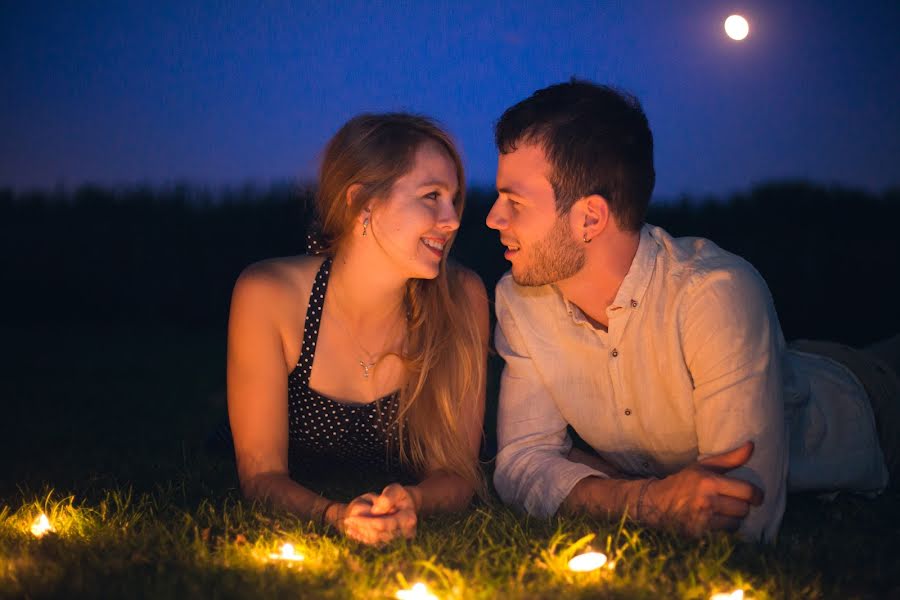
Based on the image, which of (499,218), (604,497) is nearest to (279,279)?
(499,218)

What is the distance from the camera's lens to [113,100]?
8492 mm

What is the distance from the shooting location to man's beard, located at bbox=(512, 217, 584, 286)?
12.2ft

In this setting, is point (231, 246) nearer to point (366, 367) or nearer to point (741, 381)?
point (366, 367)

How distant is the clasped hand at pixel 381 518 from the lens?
302cm

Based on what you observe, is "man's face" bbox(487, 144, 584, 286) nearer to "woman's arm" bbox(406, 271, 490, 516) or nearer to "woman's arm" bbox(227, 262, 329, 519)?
"woman's arm" bbox(406, 271, 490, 516)

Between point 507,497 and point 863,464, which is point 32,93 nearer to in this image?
point 507,497

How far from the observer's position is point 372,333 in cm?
424

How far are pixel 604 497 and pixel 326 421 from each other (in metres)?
1.42

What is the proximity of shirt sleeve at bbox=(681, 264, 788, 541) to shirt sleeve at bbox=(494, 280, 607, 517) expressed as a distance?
0.55 m

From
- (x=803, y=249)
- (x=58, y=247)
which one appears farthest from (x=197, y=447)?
(x=803, y=249)

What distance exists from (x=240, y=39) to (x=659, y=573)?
6.49 m

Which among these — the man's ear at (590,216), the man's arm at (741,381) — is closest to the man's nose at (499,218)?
the man's ear at (590,216)

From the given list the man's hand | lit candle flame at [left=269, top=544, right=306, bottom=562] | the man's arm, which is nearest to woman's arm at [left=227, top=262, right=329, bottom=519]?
lit candle flame at [left=269, top=544, right=306, bottom=562]

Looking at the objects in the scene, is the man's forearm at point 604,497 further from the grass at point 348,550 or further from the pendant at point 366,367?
the pendant at point 366,367
